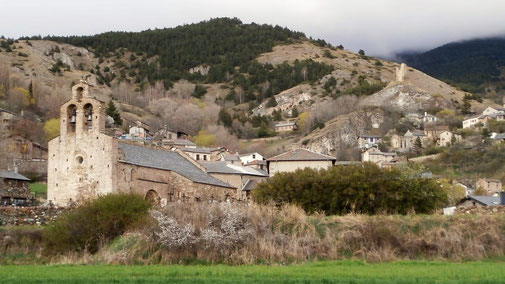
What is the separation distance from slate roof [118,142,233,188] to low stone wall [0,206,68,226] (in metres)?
9.50

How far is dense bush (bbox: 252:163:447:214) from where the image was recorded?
131ft

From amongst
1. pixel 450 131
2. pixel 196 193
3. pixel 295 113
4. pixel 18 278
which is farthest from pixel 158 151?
pixel 295 113

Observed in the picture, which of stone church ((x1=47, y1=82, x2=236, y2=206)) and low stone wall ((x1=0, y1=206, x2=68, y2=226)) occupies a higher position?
stone church ((x1=47, y1=82, x2=236, y2=206))

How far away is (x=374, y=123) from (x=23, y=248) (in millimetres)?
121274

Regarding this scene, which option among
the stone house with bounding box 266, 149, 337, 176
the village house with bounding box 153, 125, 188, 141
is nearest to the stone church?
the stone house with bounding box 266, 149, 337, 176

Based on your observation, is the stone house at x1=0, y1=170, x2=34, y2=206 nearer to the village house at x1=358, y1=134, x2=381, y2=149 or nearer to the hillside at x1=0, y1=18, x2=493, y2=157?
the hillside at x1=0, y1=18, x2=493, y2=157

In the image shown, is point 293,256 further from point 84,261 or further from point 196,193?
point 196,193

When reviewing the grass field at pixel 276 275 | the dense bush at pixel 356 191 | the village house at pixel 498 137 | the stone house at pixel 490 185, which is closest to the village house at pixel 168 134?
the stone house at pixel 490 185

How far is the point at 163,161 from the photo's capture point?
52.4 meters

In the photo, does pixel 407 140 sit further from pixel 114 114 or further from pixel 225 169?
pixel 225 169

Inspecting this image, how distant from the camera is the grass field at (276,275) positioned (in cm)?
1672

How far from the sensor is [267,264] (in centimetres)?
2306

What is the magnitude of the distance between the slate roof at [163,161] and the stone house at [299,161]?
700 centimetres

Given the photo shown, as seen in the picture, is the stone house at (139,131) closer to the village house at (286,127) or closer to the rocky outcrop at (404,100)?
the village house at (286,127)
